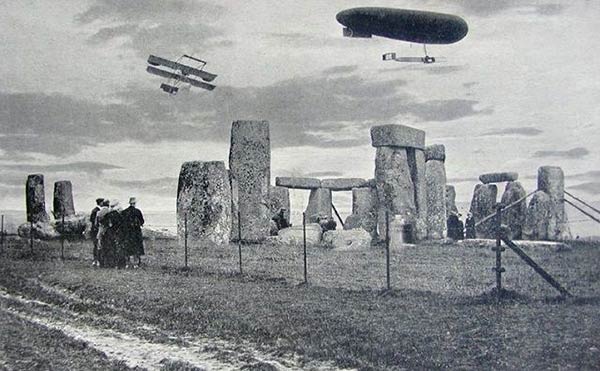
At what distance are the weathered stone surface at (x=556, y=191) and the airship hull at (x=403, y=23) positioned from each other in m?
9.40

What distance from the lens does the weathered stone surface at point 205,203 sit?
55.6 ft

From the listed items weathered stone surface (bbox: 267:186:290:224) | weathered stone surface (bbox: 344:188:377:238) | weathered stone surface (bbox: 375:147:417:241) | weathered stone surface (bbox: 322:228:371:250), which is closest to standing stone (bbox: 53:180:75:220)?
weathered stone surface (bbox: 267:186:290:224)

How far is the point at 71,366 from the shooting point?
21.2 feet

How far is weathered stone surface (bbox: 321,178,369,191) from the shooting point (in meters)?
23.9

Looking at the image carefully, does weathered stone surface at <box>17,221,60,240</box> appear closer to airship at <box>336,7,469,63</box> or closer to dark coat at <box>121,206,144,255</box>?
dark coat at <box>121,206,144,255</box>

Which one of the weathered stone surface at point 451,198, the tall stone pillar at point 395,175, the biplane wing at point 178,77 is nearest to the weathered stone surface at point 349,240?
the tall stone pillar at point 395,175

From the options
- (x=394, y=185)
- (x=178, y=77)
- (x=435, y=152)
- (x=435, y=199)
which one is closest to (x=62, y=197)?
(x=178, y=77)

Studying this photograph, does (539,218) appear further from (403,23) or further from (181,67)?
(181,67)

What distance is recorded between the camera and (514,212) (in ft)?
70.6

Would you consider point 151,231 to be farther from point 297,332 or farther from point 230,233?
point 297,332

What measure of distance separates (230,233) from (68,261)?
4.65 m

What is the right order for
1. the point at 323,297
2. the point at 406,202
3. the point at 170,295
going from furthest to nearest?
the point at 406,202, the point at 170,295, the point at 323,297

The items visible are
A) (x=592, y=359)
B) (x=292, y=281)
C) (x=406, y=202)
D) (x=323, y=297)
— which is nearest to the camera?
(x=592, y=359)

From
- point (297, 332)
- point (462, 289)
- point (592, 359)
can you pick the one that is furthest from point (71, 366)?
point (462, 289)
